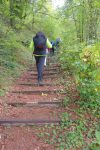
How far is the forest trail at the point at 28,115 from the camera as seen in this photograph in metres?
5.17

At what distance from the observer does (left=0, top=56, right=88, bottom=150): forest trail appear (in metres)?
5.17

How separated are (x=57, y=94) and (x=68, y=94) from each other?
23.0 inches

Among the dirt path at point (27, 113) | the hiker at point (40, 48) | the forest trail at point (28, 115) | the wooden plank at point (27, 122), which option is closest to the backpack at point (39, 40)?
the hiker at point (40, 48)

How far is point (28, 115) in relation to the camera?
6379mm

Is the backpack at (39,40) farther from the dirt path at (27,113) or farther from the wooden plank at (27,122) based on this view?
the wooden plank at (27,122)

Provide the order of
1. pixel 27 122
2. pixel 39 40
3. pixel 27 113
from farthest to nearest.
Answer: pixel 39 40, pixel 27 113, pixel 27 122

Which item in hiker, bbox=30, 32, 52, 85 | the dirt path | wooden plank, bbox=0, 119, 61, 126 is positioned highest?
hiker, bbox=30, 32, 52, 85

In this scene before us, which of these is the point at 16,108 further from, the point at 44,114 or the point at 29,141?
the point at 29,141

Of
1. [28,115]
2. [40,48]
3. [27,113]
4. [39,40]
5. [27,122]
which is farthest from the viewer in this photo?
[40,48]

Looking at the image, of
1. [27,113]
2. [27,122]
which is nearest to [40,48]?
[27,113]

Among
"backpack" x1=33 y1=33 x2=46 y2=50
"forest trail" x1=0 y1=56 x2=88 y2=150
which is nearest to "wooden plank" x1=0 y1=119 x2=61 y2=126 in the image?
"forest trail" x1=0 y1=56 x2=88 y2=150

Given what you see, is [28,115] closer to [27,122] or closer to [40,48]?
[27,122]

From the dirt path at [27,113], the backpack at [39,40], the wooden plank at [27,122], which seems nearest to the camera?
the dirt path at [27,113]

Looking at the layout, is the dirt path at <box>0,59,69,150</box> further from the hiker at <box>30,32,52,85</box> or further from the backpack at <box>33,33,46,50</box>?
the backpack at <box>33,33,46,50</box>
